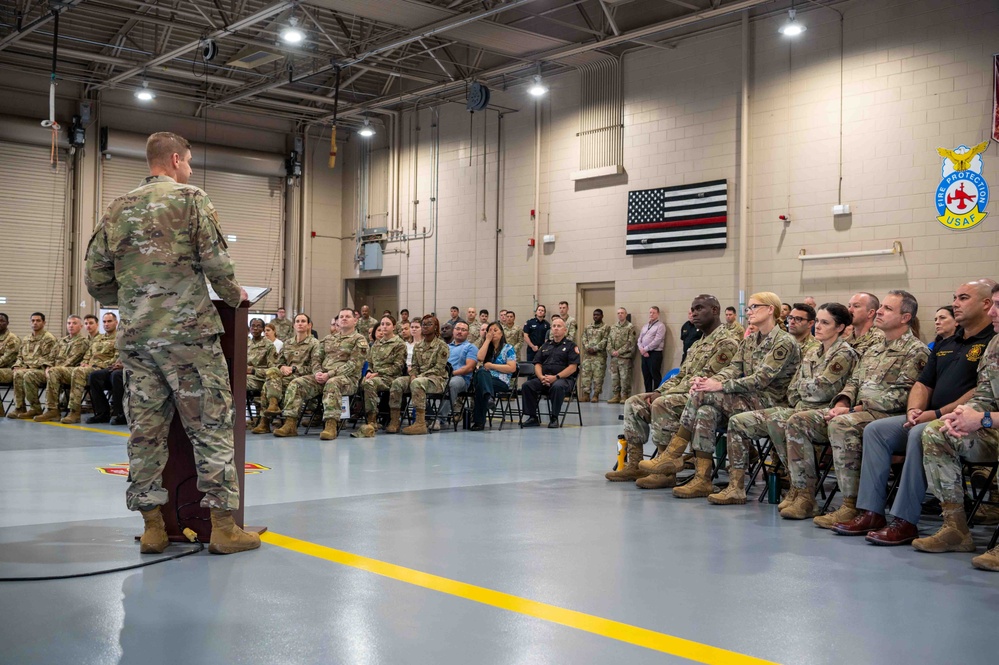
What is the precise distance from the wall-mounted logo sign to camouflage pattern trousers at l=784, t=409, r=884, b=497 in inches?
295

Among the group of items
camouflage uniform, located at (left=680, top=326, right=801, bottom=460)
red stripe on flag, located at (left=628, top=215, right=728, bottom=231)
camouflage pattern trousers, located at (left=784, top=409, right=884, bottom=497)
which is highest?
red stripe on flag, located at (left=628, top=215, right=728, bottom=231)

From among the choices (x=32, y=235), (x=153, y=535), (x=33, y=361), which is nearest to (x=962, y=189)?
(x=153, y=535)

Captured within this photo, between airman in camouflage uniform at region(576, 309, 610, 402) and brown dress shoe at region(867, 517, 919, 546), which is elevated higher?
airman in camouflage uniform at region(576, 309, 610, 402)

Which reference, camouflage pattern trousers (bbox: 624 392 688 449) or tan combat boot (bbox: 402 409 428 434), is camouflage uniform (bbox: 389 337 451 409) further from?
camouflage pattern trousers (bbox: 624 392 688 449)

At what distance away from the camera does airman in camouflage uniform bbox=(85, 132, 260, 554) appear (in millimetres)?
3812

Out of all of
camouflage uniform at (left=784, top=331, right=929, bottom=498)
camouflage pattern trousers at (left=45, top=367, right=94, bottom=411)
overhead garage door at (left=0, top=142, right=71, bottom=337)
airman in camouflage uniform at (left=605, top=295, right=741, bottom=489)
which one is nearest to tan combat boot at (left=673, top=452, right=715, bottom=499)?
airman in camouflage uniform at (left=605, top=295, right=741, bottom=489)

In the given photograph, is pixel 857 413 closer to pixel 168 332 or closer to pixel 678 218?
pixel 168 332

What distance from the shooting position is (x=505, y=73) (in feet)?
55.2

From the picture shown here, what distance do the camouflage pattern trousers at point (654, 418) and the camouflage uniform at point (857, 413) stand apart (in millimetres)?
987

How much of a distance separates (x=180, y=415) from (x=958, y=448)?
11.2ft

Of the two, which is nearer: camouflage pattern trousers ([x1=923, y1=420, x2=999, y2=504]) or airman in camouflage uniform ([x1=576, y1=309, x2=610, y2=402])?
camouflage pattern trousers ([x1=923, y1=420, x2=999, y2=504])

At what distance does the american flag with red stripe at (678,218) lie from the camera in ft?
45.7

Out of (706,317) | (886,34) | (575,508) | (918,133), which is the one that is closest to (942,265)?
(918,133)

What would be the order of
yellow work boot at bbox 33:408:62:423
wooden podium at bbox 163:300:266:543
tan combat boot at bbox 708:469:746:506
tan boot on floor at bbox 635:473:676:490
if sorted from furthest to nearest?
yellow work boot at bbox 33:408:62:423, tan boot on floor at bbox 635:473:676:490, tan combat boot at bbox 708:469:746:506, wooden podium at bbox 163:300:266:543
